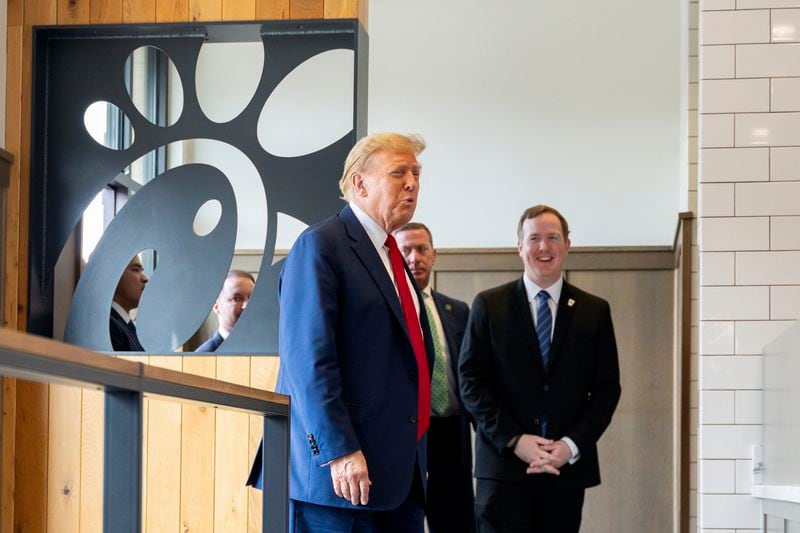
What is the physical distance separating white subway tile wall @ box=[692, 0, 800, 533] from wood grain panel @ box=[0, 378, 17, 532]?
217 centimetres

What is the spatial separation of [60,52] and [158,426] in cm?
127

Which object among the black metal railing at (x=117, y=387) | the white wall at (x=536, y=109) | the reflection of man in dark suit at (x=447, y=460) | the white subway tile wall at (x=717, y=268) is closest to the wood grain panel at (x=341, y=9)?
the reflection of man in dark suit at (x=447, y=460)

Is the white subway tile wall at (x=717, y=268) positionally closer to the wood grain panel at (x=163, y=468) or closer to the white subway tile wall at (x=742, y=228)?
the white subway tile wall at (x=742, y=228)

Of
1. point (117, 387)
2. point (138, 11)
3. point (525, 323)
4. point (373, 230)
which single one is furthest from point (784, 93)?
point (117, 387)

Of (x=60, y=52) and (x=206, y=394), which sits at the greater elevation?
(x=60, y=52)

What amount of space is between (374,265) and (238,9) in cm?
145

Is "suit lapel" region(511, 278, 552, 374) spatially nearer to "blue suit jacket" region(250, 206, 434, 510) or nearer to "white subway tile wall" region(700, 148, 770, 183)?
"white subway tile wall" region(700, 148, 770, 183)

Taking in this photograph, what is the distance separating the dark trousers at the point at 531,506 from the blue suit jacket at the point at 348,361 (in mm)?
1173

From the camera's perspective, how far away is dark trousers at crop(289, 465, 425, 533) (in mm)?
2689

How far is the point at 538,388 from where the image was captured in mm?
4020

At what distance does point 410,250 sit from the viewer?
448 cm

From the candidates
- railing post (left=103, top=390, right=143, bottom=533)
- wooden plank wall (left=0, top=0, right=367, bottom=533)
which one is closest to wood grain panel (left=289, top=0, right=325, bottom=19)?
wooden plank wall (left=0, top=0, right=367, bottom=533)

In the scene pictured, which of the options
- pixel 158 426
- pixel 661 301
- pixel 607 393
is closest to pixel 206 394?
pixel 158 426

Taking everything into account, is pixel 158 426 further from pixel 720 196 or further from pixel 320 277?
pixel 720 196
